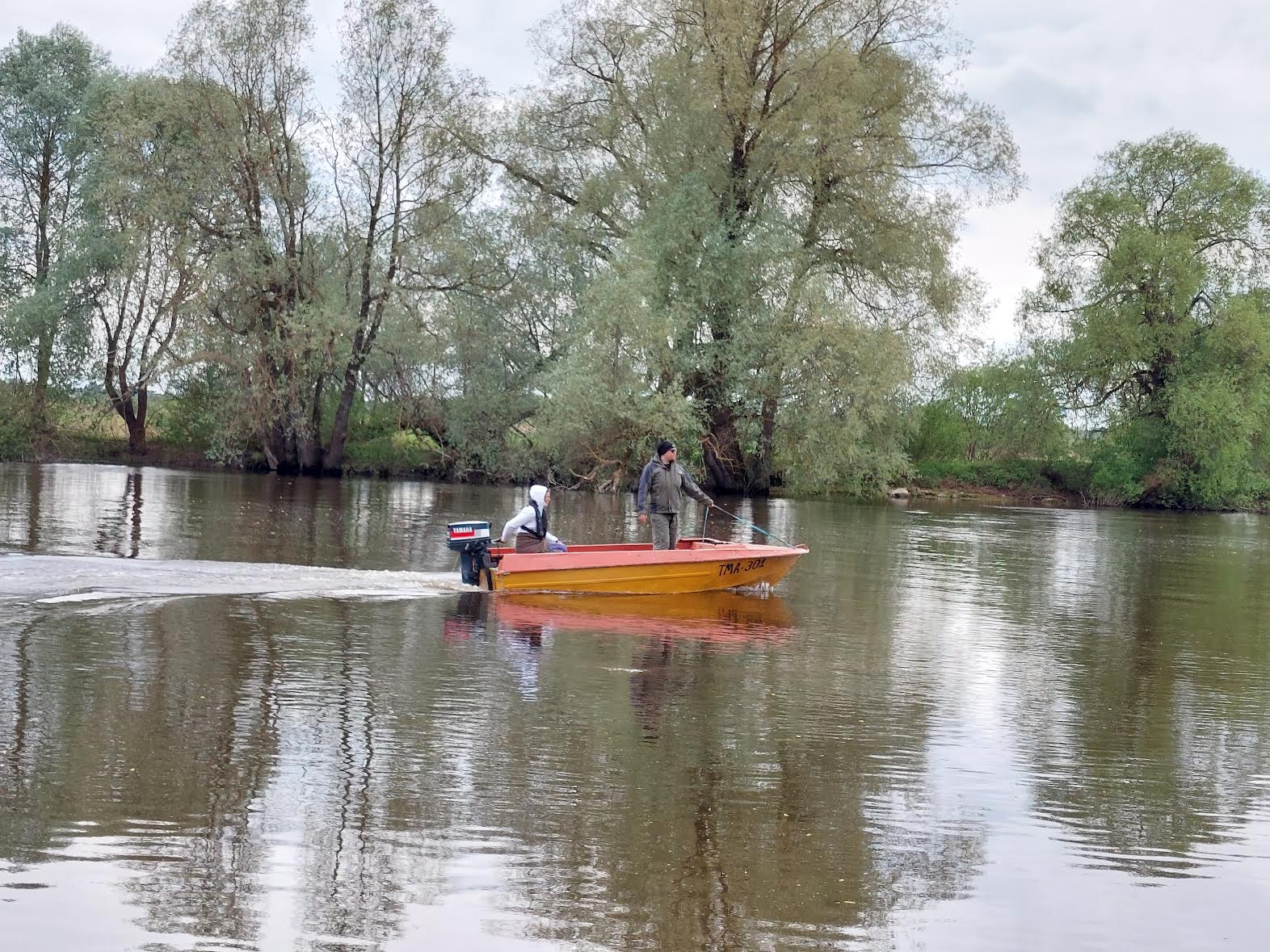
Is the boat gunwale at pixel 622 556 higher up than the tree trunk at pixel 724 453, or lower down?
lower down

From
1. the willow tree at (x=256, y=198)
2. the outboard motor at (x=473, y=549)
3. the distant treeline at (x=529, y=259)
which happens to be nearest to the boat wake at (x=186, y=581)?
the outboard motor at (x=473, y=549)

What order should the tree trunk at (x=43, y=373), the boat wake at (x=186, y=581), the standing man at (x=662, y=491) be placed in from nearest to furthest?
the boat wake at (x=186, y=581) → the standing man at (x=662, y=491) → the tree trunk at (x=43, y=373)

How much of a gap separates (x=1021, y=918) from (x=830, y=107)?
39.2 meters

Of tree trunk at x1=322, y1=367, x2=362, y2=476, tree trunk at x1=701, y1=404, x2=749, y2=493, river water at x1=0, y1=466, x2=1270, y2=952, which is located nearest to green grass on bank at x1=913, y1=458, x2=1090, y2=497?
tree trunk at x1=701, y1=404, x2=749, y2=493

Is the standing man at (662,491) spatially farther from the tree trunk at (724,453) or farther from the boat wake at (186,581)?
the tree trunk at (724,453)

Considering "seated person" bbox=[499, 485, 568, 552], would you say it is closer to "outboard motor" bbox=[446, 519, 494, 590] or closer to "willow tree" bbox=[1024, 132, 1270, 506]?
"outboard motor" bbox=[446, 519, 494, 590]

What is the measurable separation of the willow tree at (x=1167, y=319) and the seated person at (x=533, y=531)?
Result: 137 feet

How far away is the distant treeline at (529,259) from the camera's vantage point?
43562 mm

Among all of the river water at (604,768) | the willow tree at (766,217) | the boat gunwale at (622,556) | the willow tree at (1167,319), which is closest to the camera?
the river water at (604,768)

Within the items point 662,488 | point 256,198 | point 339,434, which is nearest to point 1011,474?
point 339,434

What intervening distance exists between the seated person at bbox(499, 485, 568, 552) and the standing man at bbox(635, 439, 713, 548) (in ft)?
4.93

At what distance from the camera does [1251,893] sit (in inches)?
273

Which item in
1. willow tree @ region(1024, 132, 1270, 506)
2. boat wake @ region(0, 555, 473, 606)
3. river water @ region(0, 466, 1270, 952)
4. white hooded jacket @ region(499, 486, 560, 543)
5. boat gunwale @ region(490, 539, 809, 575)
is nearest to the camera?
river water @ region(0, 466, 1270, 952)

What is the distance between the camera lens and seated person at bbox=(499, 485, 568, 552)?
1872 cm
